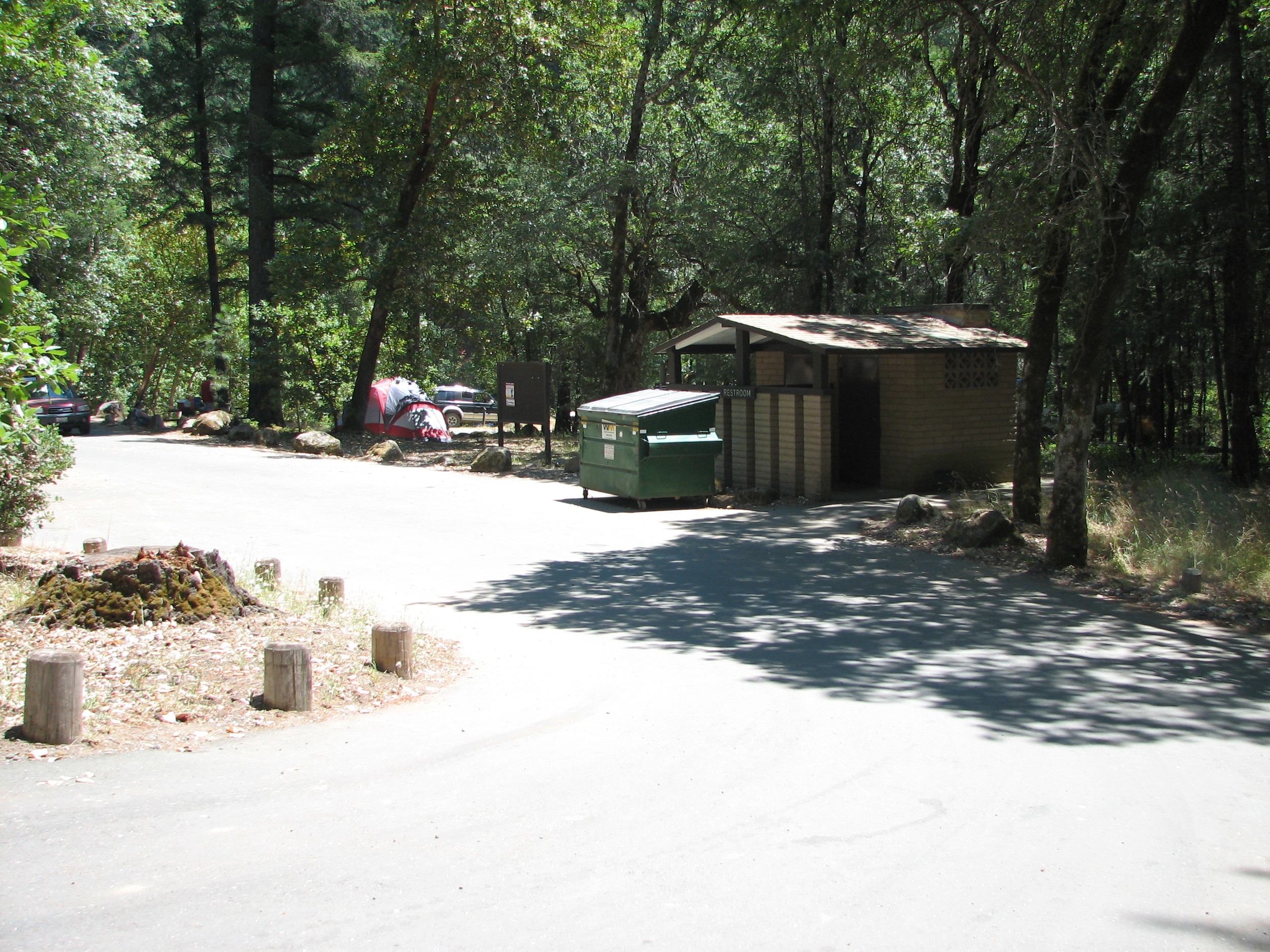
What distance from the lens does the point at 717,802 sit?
504 centimetres

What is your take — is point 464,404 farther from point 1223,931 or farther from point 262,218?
point 1223,931

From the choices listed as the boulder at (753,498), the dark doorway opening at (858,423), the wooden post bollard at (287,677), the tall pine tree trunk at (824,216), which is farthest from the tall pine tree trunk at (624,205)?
the wooden post bollard at (287,677)

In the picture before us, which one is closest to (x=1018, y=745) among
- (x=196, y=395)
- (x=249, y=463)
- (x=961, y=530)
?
(x=961, y=530)

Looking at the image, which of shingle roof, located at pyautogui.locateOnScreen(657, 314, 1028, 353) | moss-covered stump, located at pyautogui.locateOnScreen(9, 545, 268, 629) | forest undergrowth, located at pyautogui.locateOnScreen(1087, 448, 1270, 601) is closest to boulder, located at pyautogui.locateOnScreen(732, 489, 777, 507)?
shingle roof, located at pyautogui.locateOnScreen(657, 314, 1028, 353)

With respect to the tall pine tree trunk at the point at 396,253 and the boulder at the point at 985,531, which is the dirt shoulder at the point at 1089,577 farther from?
the tall pine tree trunk at the point at 396,253

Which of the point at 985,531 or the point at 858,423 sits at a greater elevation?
the point at 858,423

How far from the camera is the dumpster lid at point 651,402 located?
16.0 meters

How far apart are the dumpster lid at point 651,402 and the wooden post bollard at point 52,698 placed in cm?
1090

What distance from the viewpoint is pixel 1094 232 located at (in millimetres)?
12586

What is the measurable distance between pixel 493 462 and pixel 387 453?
3551 millimetres

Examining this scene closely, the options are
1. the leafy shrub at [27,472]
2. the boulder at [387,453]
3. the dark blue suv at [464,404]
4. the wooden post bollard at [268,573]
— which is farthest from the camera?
the dark blue suv at [464,404]

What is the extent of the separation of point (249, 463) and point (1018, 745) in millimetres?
19130

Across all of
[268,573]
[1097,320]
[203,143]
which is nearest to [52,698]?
[268,573]

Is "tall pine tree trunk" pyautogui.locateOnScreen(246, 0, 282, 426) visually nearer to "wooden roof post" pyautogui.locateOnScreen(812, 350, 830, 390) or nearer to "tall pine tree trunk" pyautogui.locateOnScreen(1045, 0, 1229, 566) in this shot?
"wooden roof post" pyautogui.locateOnScreen(812, 350, 830, 390)
